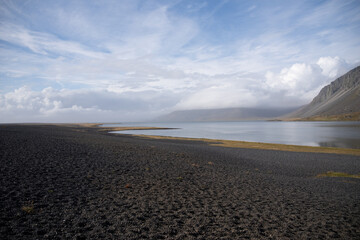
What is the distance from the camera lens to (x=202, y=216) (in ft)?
39.5

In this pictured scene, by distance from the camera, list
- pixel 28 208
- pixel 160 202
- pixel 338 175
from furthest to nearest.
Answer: pixel 338 175 → pixel 160 202 → pixel 28 208

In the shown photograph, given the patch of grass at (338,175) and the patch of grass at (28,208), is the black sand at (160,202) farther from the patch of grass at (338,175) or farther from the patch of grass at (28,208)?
the patch of grass at (338,175)

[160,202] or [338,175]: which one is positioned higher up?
[160,202]

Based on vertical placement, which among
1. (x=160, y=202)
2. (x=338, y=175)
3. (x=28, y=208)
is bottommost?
(x=338, y=175)

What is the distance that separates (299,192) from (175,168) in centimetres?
1247

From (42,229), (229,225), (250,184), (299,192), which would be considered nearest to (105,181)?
(42,229)

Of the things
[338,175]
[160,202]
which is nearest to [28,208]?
[160,202]

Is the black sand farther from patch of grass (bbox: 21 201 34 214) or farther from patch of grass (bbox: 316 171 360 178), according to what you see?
patch of grass (bbox: 316 171 360 178)

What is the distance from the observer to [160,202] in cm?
1388

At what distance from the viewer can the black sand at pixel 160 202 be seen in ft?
33.1

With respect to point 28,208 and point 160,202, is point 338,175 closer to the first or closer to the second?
point 160,202

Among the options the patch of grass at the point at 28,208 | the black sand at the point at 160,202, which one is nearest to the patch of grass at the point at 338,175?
the black sand at the point at 160,202

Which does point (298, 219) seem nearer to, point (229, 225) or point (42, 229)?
point (229, 225)

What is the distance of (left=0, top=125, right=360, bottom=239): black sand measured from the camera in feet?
33.1
